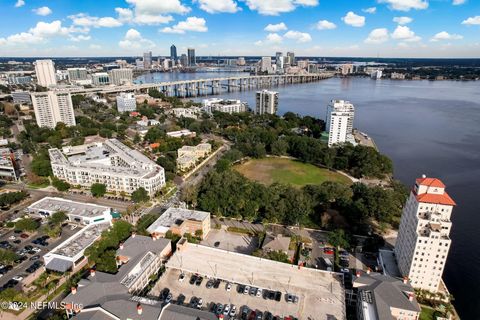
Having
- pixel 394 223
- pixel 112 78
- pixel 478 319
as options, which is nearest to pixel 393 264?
pixel 478 319

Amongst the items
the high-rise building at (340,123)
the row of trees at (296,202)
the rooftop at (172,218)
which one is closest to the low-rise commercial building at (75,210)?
the rooftop at (172,218)

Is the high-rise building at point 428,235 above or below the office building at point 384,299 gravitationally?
above

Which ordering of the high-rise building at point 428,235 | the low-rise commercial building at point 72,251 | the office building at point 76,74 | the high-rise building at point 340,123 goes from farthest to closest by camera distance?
the office building at point 76,74
the high-rise building at point 340,123
the low-rise commercial building at point 72,251
the high-rise building at point 428,235

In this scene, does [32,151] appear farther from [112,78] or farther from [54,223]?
[112,78]

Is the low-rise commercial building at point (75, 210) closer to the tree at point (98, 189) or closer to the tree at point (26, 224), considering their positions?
the tree at point (26, 224)

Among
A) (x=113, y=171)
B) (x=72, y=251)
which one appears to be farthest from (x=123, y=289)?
(x=113, y=171)

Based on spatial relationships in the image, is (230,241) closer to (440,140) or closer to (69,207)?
(69,207)
